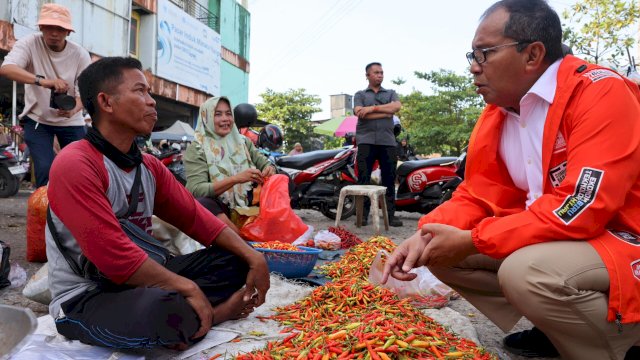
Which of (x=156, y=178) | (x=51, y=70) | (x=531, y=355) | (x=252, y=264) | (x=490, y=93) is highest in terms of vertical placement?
(x=51, y=70)

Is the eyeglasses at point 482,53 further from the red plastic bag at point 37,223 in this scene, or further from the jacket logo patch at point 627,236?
the red plastic bag at point 37,223

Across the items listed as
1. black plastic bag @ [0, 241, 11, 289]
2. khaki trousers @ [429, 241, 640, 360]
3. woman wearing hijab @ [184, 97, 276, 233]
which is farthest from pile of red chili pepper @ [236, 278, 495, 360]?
black plastic bag @ [0, 241, 11, 289]

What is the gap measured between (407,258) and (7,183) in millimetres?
8513

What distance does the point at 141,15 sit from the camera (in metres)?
15.8

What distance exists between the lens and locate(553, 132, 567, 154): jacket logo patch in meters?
1.91

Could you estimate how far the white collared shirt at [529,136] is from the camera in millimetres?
1947

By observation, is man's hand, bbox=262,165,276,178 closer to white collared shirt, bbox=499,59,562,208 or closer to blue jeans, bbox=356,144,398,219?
blue jeans, bbox=356,144,398,219

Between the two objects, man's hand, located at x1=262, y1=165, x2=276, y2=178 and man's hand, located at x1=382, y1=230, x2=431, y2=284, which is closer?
man's hand, located at x1=382, y1=230, x2=431, y2=284

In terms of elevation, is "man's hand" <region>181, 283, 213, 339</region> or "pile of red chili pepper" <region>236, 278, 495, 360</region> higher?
"man's hand" <region>181, 283, 213, 339</region>

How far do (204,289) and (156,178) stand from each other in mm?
574

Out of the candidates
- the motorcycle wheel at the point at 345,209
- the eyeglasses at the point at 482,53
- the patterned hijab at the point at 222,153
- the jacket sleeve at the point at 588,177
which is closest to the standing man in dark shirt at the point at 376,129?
the motorcycle wheel at the point at 345,209

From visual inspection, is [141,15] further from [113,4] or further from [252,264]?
[252,264]

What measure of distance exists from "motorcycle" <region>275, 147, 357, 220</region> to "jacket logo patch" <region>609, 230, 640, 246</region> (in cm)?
538

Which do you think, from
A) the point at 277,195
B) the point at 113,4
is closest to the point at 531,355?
the point at 277,195
